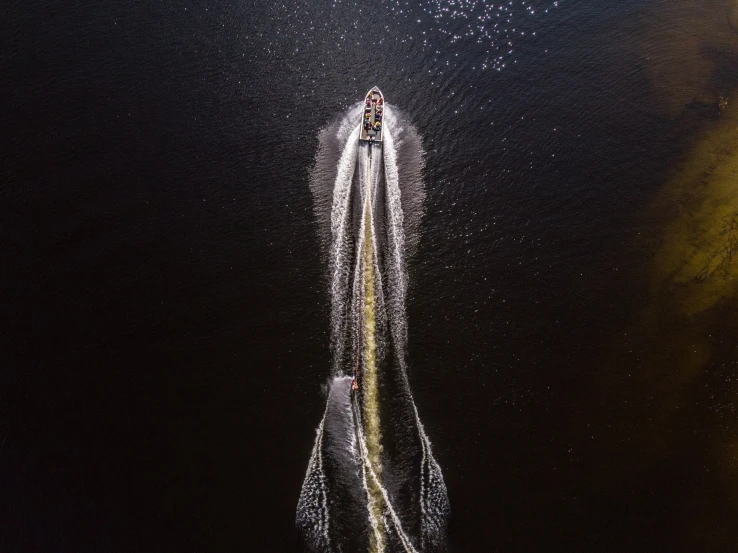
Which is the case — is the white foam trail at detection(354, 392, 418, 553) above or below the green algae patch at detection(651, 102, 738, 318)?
below

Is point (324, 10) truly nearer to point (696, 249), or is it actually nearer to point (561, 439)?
point (696, 249)

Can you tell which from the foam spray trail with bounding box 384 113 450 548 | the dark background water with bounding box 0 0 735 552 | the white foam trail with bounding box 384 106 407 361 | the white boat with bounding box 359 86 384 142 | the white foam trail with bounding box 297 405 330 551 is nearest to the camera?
the white foam trail with bounding box 297 405 330 551

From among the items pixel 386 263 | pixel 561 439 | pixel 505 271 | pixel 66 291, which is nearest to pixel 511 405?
pixel 561 439

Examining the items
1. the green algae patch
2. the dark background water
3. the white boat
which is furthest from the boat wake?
the green algae patch

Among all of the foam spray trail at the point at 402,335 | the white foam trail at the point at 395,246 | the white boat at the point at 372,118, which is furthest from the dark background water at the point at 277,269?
the white boat at the point at 372,118

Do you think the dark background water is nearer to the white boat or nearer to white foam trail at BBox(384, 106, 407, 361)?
white foam trail at BBox(384, 106, 407, 361)

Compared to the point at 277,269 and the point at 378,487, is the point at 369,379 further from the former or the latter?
the point at 277,269

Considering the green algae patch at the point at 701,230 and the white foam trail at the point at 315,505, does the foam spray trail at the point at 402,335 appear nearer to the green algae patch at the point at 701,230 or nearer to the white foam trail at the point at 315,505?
the white foam trail at the point at 315,505
